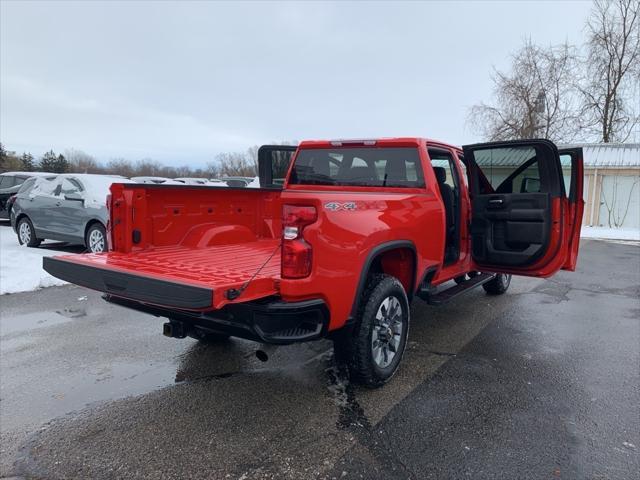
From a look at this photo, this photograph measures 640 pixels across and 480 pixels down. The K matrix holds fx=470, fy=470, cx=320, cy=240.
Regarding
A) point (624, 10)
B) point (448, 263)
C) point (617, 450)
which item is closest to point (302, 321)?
point (617, 450)

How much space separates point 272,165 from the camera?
617 cm

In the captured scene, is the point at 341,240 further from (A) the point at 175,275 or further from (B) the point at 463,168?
(B) the point at 463,168

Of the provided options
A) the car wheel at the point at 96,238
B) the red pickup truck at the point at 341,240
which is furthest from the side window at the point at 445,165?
the car wheel at the point at 96,238

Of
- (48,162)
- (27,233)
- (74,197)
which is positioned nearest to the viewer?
(74,197)

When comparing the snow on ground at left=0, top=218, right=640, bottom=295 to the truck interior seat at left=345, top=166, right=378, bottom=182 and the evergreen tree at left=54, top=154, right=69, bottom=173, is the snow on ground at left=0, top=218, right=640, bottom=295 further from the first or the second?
the evergreen tree at left=54, top=154, right=69, bottom=173

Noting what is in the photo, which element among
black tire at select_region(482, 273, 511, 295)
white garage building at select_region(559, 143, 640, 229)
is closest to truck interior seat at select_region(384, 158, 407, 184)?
black tire at select_region(482, 273, 511, 295)

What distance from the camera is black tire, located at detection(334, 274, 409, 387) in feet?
11.6

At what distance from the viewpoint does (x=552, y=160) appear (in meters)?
4.71

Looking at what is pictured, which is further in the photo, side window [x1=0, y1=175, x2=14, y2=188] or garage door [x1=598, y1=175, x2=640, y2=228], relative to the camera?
→ garage door [x1=598, y1=175, x2=640, y2=228]

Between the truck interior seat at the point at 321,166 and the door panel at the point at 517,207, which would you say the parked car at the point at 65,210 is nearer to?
the truck interior seat at the point at 321,166

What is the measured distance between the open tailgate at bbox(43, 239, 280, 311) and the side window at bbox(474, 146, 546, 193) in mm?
2538

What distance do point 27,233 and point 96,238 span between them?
307cm

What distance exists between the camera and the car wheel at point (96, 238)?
9.20 meters

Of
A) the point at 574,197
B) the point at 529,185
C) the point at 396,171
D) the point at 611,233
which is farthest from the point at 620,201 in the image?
the point at 396,171
